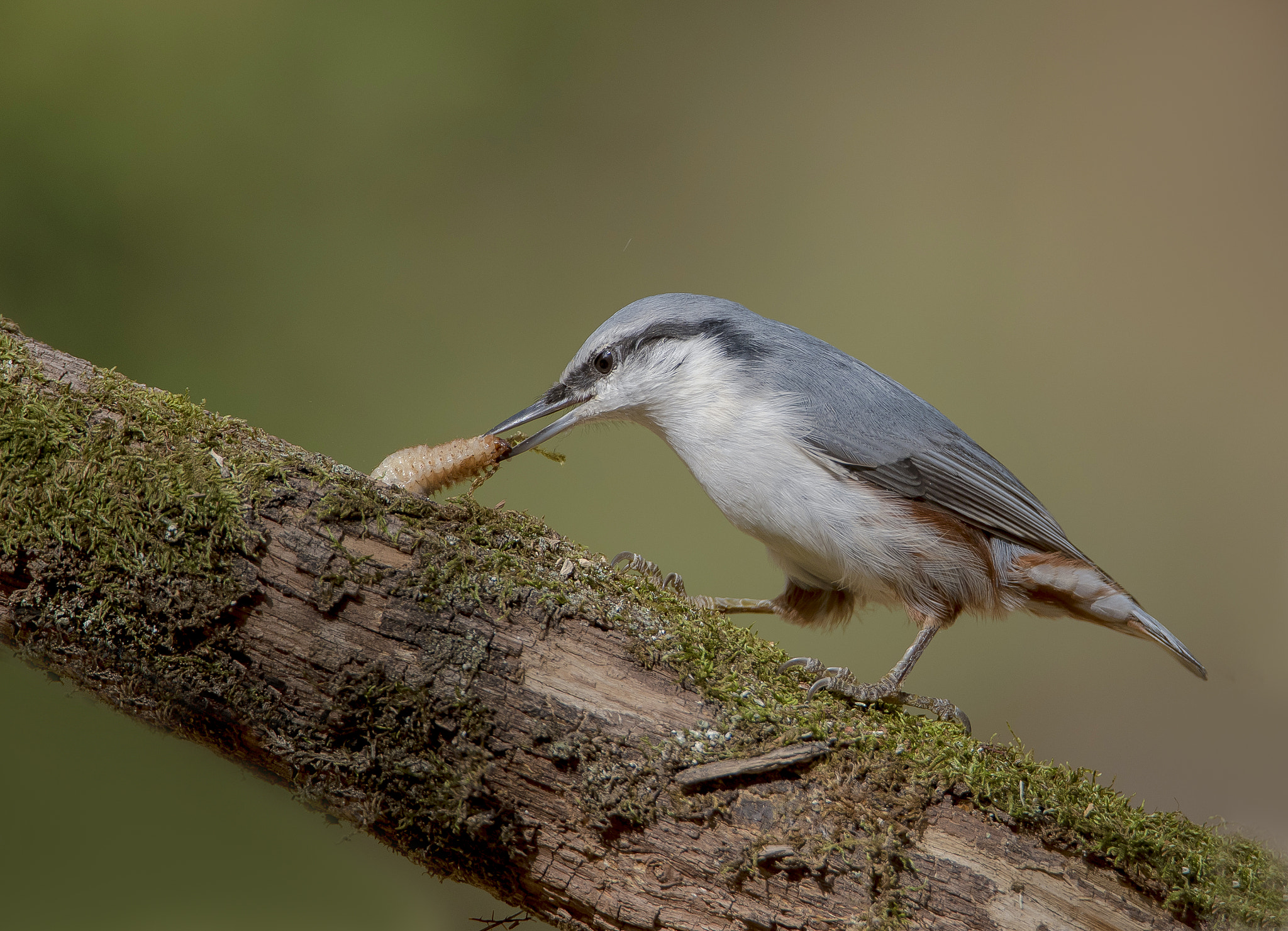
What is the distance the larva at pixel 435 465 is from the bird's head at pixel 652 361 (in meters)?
0.12

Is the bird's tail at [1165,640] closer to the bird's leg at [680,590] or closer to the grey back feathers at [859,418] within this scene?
the grey back feathers at [859,418]

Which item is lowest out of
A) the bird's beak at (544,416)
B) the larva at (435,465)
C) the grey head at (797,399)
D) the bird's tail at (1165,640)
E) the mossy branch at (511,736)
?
the mossy branch at (511,736)

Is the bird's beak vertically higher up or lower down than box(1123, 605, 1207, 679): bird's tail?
lower down

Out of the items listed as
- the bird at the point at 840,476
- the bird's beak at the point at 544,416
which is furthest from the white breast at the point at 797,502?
the bird's beak at the point at 544,416

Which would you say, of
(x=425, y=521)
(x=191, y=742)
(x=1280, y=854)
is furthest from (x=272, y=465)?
(x=1280, y=854)

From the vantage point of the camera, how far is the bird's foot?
142cm

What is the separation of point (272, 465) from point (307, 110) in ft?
6.87

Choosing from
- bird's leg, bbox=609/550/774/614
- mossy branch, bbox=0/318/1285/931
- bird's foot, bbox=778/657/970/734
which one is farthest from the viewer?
bird's leg, bbox=609/550/774/614

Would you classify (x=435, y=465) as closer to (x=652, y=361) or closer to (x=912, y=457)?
(x=652, y=361)

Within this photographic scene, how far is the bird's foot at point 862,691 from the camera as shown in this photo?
4.66 ft

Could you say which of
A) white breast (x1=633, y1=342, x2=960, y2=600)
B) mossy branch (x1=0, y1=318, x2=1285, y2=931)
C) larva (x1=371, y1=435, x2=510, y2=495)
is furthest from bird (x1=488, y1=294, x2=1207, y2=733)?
mossy branch (x1=0, y1=318, x2=1285, y2=931)

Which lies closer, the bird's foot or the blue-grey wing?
the bird's foot

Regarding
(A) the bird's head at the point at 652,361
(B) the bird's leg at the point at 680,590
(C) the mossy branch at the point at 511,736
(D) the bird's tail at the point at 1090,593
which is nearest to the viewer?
(C) the mossy branch at the point at 511,736

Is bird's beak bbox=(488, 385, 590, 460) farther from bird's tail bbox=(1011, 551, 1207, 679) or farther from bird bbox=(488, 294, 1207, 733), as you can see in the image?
bird's tail bbox=(1011, 551, 1207, 679)
